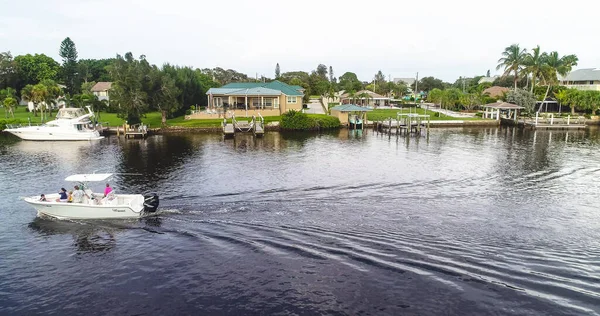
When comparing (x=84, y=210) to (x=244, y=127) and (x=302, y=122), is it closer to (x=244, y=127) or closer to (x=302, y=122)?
(x=244, y=127)

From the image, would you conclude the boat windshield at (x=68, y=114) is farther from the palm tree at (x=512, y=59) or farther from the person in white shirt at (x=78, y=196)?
the palm tree at (x=512, y=59)

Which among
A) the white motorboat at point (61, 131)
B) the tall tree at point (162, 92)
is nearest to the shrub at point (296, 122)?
the tall tree at point (162, 92)

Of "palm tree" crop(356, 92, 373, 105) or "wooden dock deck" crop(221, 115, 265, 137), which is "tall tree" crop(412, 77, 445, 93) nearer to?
"palm tree" crop(356, 92, 373, 105)

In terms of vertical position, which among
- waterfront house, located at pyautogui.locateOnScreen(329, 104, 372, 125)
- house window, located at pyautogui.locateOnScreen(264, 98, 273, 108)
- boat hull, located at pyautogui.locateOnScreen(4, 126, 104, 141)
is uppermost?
house window, located at pyautogui.locateOnScreen(264, 98, 273, 108)

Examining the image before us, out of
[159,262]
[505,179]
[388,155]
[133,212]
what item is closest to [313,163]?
[388,155]

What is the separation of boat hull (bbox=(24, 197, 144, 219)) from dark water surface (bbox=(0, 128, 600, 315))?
599 millimetres

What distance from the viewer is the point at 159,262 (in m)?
19.4

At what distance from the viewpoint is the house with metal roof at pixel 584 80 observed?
101m

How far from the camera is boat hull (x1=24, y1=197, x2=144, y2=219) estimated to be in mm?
24312

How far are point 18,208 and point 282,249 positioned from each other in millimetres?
19620

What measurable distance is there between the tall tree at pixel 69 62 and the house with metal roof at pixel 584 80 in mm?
136047

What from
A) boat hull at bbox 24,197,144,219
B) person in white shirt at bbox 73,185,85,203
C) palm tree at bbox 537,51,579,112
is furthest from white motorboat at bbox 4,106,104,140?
palm tree at bbox 537,51,579,112

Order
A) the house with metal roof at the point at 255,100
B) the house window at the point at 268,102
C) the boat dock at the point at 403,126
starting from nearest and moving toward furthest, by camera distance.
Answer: the boat dock at the point at 403,126 → the house with metal roof at the point at 255,100 → the house window at the point at 268,102

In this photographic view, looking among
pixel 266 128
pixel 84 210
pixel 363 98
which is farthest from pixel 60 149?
pixel 363 98
